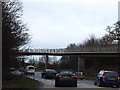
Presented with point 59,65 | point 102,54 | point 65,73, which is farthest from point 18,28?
point 59,65

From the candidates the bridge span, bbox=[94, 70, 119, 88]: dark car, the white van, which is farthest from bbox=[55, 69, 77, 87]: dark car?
the bridge span

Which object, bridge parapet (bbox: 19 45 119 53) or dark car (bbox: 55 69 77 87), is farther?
bridge parapet (bbox: 19 45 119 53)

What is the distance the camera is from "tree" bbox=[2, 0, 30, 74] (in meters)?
30.4

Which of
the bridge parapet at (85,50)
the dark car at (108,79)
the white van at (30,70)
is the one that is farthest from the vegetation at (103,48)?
the dark car at (108,79)

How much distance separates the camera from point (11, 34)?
32281 mm

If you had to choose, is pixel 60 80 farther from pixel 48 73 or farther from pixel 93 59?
pixel 93 59

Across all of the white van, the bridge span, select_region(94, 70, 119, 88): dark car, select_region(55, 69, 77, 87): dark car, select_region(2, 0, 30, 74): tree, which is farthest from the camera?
the bridge span

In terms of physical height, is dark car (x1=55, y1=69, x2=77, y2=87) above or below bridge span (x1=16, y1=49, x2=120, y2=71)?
below

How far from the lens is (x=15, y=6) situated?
38.0 meters

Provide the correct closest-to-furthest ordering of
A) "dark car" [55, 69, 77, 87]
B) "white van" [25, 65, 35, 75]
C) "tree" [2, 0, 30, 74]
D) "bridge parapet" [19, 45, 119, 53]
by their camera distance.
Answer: "tree" [2, 0, 30, 74] < "dark car" [55, 69, 77, 87] < "white van" [25, 65, 35, 75] < "bridge parapet" [19, 45, 119, 53]

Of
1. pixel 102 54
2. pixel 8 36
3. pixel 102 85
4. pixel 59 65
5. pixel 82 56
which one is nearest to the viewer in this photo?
pixel 8 36

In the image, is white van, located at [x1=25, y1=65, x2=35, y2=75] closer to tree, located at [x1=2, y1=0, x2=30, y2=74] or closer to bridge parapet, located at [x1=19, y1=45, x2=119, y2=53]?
bridge parapet, located at [x1=19, y1=45, x2=119, y2=53]

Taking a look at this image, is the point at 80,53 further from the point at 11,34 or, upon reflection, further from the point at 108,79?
the point at 11,34

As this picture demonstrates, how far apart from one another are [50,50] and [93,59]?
1236cm
